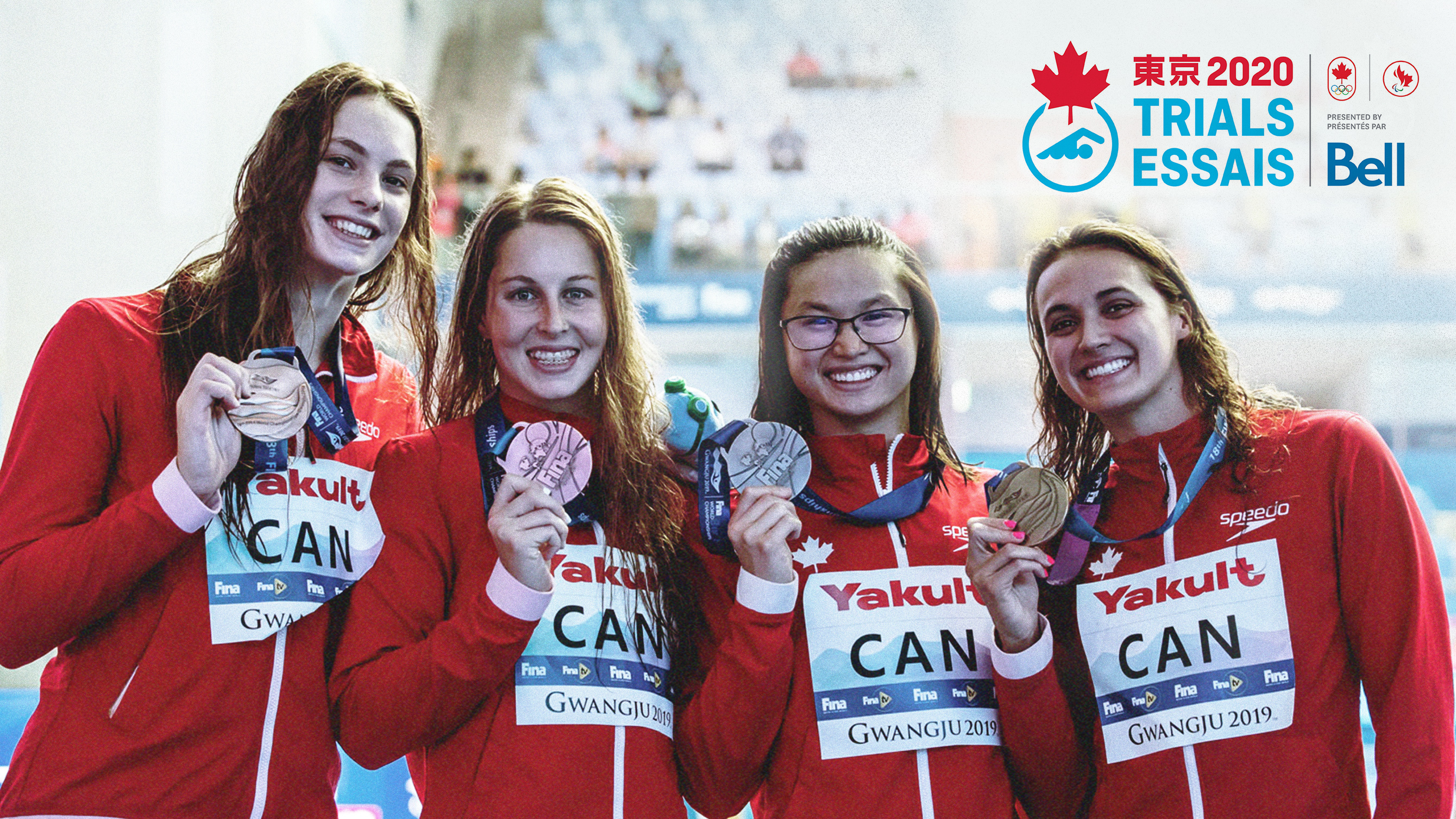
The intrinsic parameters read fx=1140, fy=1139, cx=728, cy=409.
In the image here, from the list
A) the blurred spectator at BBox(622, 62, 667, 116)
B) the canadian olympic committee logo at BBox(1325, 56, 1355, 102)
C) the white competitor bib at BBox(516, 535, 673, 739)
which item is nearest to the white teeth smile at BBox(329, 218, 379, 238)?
the white competitor bib at BBox(516, 535, 673, 739)

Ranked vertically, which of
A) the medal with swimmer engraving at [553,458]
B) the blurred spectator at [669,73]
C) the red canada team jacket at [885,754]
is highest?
the blurred spectator at [669,73]

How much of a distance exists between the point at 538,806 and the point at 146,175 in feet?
10.9

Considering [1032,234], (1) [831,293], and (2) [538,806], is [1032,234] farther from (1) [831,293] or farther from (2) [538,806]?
(2) [538,806]

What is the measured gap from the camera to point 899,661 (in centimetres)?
196

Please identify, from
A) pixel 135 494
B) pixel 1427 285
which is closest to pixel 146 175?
pixel 135 494

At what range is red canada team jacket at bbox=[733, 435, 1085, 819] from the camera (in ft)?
6.18

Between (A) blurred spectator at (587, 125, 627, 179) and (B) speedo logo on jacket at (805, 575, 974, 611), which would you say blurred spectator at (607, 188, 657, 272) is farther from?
(B) speedo logo on jacket at (805, 575, 974, 611)

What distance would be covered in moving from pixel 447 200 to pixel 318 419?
6.25 metres

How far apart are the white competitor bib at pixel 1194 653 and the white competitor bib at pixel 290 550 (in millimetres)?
1302

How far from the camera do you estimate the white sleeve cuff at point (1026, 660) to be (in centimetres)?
190

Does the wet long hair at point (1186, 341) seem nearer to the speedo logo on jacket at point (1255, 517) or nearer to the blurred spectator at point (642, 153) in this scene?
the speedo logo on jacket at point (1255, 517)

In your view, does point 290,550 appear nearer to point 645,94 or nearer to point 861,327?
point 861,327

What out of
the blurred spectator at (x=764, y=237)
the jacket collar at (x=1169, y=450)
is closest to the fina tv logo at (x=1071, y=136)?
the jacket collar at (x=1169, y=450)

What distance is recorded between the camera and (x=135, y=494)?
1746mm
